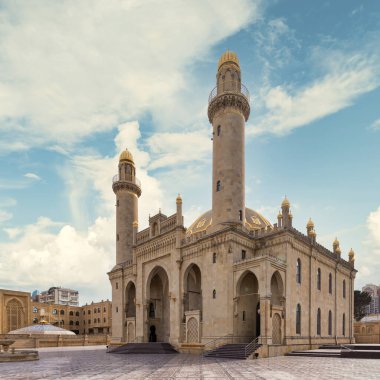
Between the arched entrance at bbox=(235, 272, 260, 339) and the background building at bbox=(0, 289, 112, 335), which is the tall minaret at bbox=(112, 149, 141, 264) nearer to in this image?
the arched entrance at bbox=(235, 272, 260, 339)

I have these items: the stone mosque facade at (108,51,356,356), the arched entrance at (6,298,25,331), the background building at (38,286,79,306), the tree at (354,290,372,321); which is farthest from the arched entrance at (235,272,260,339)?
the background building at (38,286,79,306)

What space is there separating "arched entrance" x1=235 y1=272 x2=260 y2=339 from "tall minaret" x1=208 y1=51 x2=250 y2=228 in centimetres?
540

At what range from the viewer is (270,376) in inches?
590

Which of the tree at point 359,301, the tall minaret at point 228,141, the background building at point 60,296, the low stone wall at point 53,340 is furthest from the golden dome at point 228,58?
the background building at point 60,296

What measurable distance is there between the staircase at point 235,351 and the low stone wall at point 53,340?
28.4 meters

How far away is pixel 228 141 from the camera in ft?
109

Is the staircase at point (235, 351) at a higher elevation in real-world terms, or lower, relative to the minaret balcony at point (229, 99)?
lower

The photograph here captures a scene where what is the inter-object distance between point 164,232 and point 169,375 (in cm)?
2075

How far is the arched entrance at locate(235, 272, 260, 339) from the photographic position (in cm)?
2836

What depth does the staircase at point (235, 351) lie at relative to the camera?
23.9m

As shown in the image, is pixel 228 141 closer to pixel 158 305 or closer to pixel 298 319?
pixel 298 319

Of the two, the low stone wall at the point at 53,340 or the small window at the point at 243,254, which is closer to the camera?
the small window at the point at 243,254

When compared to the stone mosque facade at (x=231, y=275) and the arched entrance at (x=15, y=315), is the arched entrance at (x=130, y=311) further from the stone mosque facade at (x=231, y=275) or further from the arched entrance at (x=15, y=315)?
the arched entrance at (x=15, y=315)

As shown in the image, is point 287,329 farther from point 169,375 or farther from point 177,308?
point 169,375
